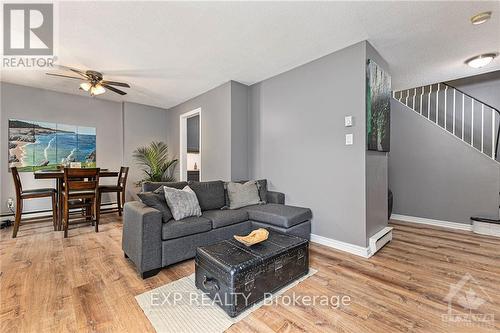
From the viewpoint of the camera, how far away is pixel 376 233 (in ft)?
9.18

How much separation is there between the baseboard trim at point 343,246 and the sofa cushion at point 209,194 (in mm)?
1425

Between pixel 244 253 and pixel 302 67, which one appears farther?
pixel 302 67

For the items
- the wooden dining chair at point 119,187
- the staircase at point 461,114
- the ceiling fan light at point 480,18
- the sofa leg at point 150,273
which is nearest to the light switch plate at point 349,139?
the ceiling fan light at point 480,18

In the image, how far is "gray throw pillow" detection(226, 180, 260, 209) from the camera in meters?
3.17

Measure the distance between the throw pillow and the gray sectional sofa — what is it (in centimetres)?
4

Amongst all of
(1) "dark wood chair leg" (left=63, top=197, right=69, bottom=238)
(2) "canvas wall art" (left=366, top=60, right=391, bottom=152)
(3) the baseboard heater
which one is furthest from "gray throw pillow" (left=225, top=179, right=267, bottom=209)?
(1) "dark wood chair leg" (left=63, top=197, right=69, bottom=238)

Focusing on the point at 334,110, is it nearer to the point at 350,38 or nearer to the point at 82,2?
the point at 350,38

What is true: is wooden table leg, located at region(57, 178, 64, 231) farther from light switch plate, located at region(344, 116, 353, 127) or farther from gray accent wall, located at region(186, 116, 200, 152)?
light switch plate, located at region(344, 116, 353, 127)

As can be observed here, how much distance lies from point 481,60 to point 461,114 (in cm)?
168

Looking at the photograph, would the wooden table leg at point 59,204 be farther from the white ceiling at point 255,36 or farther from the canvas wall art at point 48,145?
the white ceiling at point 255,36

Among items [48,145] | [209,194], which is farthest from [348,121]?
[48,145]

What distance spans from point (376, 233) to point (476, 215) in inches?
86.2

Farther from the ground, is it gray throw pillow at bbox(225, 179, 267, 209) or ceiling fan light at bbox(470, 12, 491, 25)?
ceiling fan light at bbox(470, 12, 491, 25)

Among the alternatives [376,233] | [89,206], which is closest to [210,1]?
[376,233]
